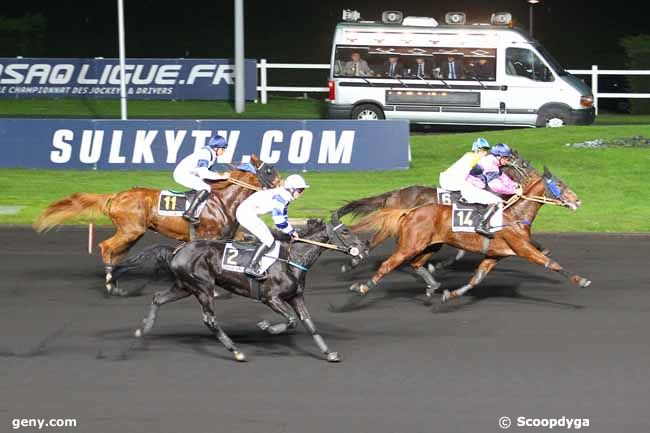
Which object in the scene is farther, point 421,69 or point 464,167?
point 421,69

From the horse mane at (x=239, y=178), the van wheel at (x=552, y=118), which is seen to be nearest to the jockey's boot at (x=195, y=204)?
the horse mane at (x=239, y=178)

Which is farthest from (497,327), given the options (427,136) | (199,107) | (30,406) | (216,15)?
(216,15)

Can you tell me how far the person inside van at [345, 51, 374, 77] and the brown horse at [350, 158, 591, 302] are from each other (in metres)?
16.5

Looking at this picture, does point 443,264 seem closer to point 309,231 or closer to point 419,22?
point 309,231

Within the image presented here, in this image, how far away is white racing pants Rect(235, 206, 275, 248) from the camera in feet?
40.3

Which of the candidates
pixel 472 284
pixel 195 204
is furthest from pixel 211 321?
pixel 472 284

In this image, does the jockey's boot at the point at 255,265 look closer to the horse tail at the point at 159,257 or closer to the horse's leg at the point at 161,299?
the horse's leg at the point at 161,299

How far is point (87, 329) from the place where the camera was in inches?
540

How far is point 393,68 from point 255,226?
64.0 ft

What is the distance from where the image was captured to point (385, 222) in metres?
15.3

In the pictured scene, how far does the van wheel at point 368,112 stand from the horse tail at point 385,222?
16.3 metres

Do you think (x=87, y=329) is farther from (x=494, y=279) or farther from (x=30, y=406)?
(x=494, y=279)

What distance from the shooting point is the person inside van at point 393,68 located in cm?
3131

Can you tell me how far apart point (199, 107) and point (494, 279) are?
2078 cm
